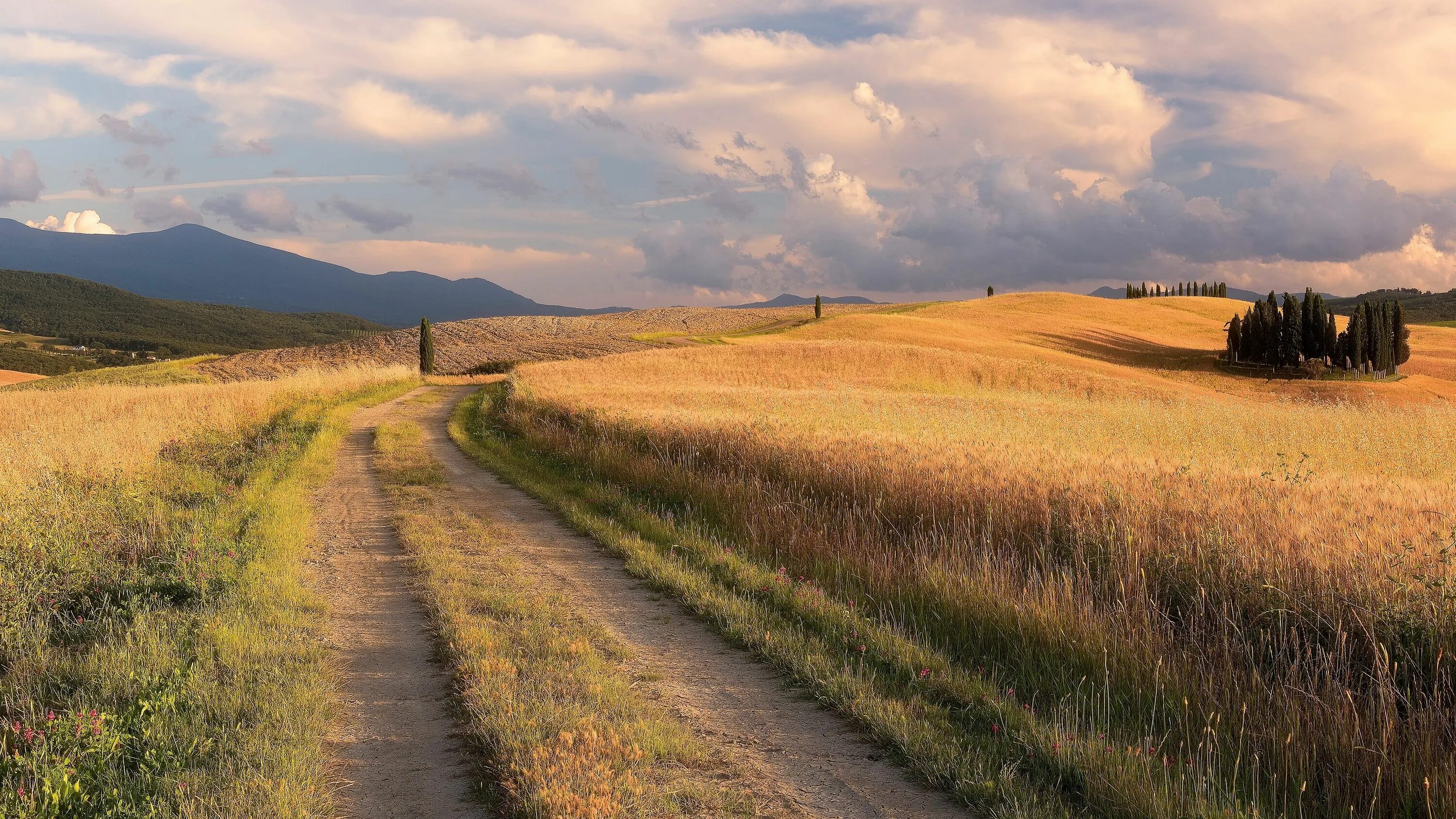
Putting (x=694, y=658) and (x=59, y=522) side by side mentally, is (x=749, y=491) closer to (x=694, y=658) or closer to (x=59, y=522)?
(x=694, y=658)

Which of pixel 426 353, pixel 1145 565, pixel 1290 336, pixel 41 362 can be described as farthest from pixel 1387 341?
pixel 41 362

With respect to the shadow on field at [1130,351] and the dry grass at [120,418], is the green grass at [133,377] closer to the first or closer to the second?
the dry grass at [120,418]

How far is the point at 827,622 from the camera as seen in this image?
7.26m

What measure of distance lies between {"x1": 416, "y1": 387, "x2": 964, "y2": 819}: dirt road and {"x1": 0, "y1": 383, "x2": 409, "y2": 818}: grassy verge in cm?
247

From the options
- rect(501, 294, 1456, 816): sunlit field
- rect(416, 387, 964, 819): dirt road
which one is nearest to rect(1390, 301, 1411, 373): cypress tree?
rect(501, 294, 1456, 816): sunlit field

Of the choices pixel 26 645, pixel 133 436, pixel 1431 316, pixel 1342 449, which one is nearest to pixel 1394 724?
pixel 26 645

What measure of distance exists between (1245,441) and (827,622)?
58.5 ft

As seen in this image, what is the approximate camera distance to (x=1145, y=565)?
799 centimetres

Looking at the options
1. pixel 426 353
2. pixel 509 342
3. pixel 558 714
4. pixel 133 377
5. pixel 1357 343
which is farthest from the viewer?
pixel 509 342

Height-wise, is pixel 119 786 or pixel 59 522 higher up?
pixel 59 522

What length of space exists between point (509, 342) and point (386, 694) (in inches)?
3525

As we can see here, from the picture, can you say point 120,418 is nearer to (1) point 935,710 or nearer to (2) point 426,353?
(1) point 935,710

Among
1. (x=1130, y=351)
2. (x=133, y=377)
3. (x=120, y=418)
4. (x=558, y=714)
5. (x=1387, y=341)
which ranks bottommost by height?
(x=558, y=714)

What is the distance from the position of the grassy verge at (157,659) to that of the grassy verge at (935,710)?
3.46m
